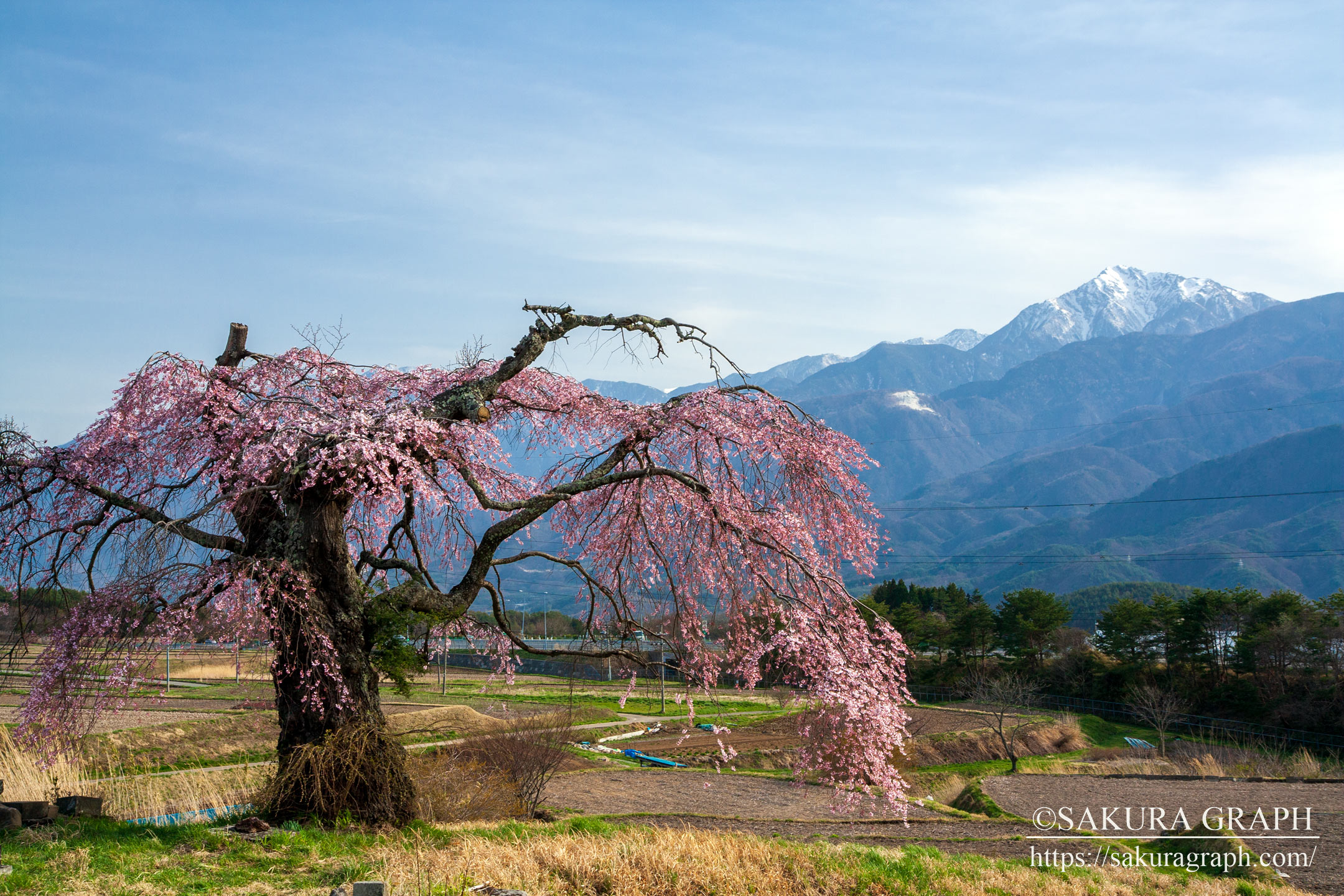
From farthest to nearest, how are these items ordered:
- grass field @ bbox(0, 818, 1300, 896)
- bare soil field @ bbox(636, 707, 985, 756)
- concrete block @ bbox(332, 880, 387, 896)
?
bare soil field @ bbox(636, 707, 985, 756), grass field @ bbox(0, 818, 1300, 896), concrete block @ bbox(332, 880, 387, 896)

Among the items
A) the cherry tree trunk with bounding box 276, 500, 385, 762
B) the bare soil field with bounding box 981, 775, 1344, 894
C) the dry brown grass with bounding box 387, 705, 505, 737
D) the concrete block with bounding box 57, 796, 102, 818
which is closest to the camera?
the cherry tree trunk with bounding box 276, 500, 385, 762

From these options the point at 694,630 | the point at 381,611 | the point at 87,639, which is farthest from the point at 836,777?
the point at 87,639

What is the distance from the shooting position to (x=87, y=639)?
31.6 feet

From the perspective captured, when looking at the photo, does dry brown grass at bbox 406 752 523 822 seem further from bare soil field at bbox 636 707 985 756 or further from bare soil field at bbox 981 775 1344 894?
bare soil field at bbox 636 707 985 756

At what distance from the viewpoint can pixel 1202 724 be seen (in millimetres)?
55062

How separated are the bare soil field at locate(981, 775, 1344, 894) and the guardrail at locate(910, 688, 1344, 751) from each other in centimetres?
1967

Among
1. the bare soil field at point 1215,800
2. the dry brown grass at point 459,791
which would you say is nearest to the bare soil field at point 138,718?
the dry brown grass at point 459,791

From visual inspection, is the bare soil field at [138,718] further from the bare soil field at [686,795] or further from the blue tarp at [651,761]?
the blue tarp at [651,761]

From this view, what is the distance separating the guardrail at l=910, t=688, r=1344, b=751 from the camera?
1944 inches

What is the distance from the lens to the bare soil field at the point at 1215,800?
19.2 meters

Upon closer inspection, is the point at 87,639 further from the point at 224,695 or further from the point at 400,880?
the point at 224,695

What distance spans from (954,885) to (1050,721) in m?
46.8

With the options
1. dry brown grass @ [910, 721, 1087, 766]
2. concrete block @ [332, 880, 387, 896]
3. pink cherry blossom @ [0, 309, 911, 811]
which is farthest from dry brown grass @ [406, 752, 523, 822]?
dry brown grass @ [910, 721, 1087, 766]

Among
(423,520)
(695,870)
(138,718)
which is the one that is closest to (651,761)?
(138,718)
